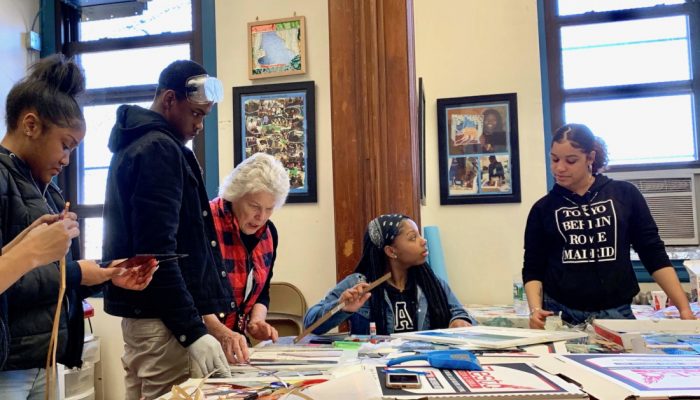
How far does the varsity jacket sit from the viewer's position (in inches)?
66.5

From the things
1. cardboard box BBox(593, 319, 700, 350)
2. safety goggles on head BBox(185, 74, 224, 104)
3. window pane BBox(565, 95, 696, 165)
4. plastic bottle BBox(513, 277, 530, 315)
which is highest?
window pane BBox(565, 95, 696, 165)

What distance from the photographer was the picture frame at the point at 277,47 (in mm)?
2523

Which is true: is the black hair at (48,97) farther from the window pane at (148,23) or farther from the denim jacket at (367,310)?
the window pane at (148,23)

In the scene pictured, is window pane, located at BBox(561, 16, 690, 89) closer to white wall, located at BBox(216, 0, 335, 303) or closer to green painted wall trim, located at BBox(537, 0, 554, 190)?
green painted wall trim, located at BBox(537, 0, 554, 190)

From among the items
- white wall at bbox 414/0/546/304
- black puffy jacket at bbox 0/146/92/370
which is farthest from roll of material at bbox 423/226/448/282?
black puffy jacket at bbox 0/146/92/370

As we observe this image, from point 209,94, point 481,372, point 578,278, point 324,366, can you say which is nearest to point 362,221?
point 578,278

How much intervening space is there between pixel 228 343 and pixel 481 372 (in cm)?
59

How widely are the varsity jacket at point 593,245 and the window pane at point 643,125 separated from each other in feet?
4.71

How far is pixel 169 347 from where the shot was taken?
3.86 ft

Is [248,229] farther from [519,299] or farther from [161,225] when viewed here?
[519,299]

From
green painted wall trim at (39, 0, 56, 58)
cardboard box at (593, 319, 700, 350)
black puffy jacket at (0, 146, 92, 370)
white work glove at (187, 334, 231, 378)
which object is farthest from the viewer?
green painted wall trim at (39, 0, 56, 58)

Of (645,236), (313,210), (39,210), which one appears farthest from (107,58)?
(645,236)

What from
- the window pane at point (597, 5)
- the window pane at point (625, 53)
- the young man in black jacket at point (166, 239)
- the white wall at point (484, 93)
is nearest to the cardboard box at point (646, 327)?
the young man in black jacket at point (166, 239)

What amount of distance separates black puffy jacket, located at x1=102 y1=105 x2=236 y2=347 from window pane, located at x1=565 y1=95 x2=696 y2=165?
2520mm
